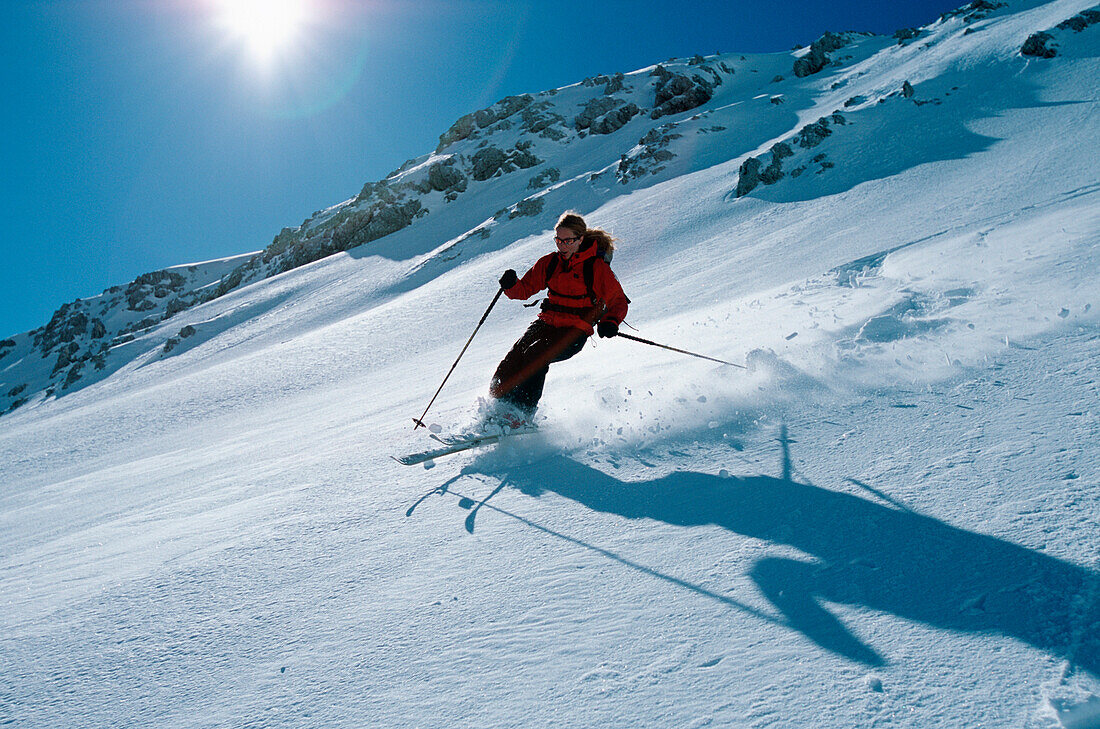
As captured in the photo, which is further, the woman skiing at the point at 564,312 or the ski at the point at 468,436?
the woman skiing at the point at 564,312

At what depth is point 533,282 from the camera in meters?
5.01

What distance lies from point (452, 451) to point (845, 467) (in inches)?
100

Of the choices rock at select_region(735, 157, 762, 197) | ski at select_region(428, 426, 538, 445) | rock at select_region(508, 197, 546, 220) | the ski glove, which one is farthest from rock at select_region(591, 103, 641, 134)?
ski at select_region(428, 426, 538, 445)

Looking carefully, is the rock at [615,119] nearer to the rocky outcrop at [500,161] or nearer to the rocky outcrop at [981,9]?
the rocky outcrop at [500,161]

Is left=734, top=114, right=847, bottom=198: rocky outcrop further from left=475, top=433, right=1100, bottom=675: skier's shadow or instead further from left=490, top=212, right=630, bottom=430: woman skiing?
left=475, top=433, right=1100, bottom=675: skier's shadow

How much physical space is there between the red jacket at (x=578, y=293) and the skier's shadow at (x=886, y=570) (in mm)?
2324

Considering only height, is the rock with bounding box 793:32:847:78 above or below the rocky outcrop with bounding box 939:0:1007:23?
above

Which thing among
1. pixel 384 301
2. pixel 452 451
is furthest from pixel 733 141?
pixel 452 451

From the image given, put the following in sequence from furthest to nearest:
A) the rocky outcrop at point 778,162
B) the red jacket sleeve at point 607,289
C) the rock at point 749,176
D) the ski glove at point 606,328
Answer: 1. the rock at point 749,176
2. the rocky outcrop at point 778,162
3. the red jacket sleeve at point 607,289
4. the ski glove at point 606,328

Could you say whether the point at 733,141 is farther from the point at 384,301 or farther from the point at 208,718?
the point at 208,718

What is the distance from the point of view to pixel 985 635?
56.9 inches

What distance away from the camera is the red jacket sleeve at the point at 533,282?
4.91 meters

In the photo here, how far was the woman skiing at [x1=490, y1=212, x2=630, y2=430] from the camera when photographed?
14.8 ft

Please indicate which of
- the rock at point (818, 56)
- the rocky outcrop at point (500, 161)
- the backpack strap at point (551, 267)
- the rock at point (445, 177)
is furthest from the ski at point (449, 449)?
the rock at point (445, 177)
